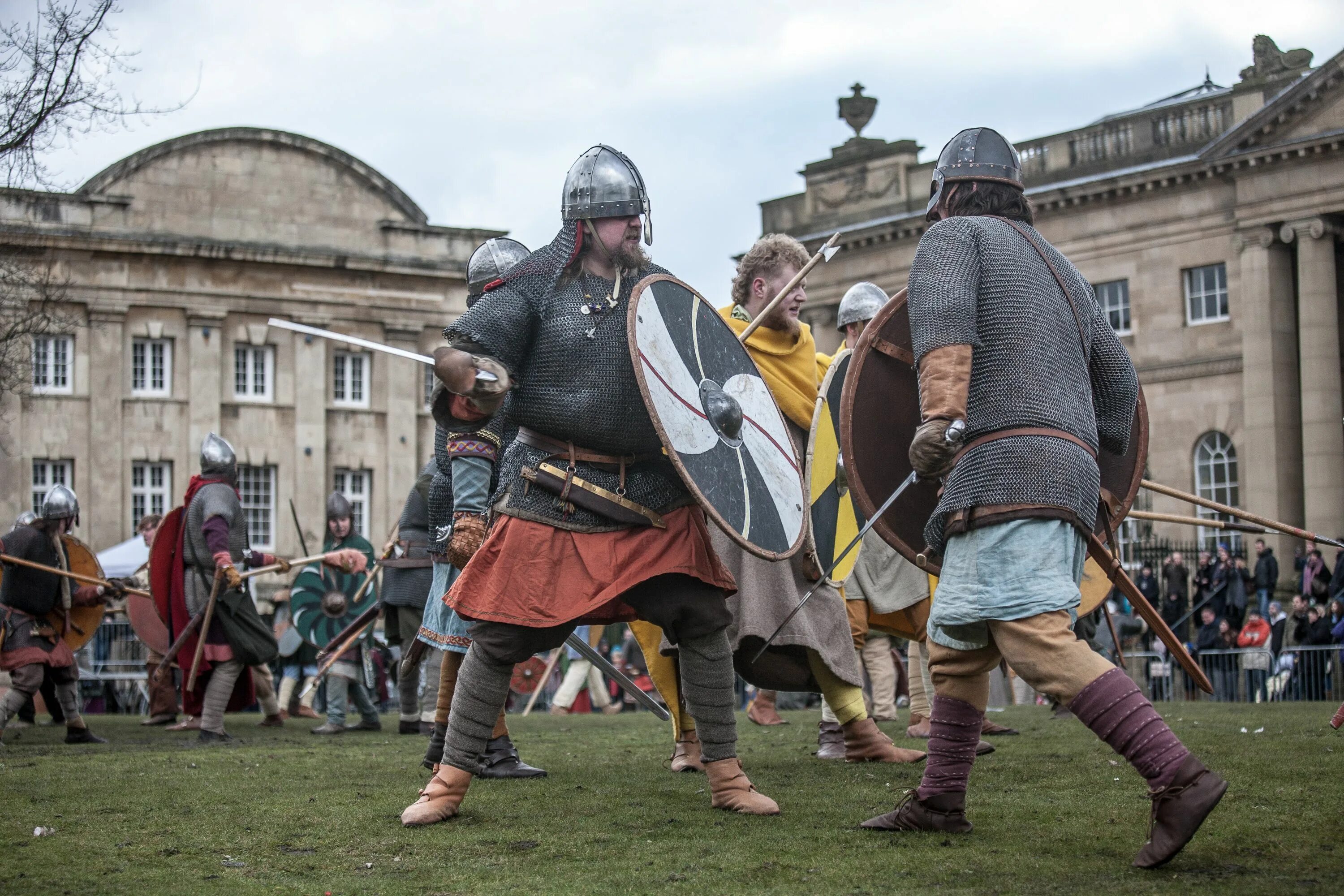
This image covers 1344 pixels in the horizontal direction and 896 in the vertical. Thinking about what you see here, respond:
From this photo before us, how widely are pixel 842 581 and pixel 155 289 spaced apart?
117 feet

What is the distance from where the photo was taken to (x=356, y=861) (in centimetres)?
448

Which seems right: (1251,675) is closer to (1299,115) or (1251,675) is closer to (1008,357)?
(1008,357)

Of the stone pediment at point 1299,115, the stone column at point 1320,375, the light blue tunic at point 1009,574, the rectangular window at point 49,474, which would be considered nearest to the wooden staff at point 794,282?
the light blue tunic at point 1009,574

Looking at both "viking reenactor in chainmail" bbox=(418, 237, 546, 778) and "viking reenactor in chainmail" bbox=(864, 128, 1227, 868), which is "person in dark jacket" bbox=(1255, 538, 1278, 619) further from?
"viking reenactor in chainmail" bbox=(864, 128, 1227, 868)

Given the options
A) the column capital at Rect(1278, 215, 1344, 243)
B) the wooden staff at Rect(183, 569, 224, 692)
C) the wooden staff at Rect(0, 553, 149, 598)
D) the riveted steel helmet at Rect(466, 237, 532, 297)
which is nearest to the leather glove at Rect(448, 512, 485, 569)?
the riveted steel helmet at Rect(466, 237, 532, 297)

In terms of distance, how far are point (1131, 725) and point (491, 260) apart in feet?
14.0

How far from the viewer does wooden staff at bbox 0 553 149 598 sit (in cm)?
1033

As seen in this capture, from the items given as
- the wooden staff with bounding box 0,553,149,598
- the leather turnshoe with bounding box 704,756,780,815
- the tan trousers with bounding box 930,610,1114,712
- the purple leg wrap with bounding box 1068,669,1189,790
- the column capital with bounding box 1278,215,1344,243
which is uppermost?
the column capital with bounding box 1278,215,1344,243

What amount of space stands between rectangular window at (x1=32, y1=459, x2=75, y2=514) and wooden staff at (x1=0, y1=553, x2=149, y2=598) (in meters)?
28.3

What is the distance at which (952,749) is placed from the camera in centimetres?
467

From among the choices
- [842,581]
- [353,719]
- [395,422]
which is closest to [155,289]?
[395,422]

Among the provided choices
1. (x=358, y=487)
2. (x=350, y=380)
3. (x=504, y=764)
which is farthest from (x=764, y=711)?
(x=350, y=380)

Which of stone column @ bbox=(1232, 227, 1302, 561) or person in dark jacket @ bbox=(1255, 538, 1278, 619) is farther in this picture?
stone column @ bbox=(1232, 227, 1302, 561)

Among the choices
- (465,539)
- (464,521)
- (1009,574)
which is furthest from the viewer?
(464,521)
